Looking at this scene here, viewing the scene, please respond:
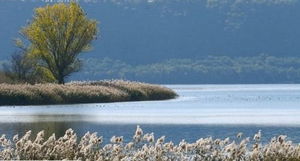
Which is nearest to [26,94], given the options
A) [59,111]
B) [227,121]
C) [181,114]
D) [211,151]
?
[59,111]

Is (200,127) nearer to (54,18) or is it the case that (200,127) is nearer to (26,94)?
(26,94)

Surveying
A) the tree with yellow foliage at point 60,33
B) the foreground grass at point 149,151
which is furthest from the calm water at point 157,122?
the tree with yellow foliage at point 60,33

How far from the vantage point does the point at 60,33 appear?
80500 millimetres

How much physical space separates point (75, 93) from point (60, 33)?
12061mm

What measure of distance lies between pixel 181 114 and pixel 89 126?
1195cm

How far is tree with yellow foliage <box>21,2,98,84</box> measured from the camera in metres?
80.0

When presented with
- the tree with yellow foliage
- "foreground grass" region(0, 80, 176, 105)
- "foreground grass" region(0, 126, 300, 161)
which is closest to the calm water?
"foreground grass" region(0, 80, 176, 105)

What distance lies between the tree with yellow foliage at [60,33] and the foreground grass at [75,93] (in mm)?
3247

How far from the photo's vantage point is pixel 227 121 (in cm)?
4503

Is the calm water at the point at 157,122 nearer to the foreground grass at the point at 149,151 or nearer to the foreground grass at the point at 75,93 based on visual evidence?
the foreground grass at the point at 75,93

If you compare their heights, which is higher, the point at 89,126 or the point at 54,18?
the point at 54,18

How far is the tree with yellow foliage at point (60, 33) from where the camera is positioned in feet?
262

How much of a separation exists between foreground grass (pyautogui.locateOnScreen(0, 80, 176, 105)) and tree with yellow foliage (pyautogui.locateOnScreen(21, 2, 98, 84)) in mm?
3247

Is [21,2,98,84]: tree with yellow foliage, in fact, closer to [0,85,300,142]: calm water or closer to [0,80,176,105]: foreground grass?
[0,80,176,105]: foreground grass
